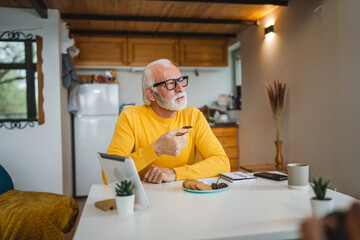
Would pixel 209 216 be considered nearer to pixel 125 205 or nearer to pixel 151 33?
pixel 125 205

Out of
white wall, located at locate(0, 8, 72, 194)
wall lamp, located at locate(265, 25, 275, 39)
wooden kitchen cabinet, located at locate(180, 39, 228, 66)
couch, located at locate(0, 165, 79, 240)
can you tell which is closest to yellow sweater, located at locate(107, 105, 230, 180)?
couch, located at locate(0, 165, 79, 240)

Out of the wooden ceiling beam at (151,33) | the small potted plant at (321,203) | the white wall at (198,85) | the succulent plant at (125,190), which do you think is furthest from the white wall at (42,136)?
the small potted plant at (321,203)

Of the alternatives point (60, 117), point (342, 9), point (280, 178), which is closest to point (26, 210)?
point (60, 117)

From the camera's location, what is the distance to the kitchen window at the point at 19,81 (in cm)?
335

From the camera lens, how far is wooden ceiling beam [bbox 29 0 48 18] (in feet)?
9.72

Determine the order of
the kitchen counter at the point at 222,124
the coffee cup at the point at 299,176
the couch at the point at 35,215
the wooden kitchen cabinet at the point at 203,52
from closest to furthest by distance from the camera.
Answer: the coffee cup at the point at 299,176 → the couch at the point at 35,215 → the kitchen counter at the point at 222,124 → the wooden kitchen cabinet at the point at 203,52

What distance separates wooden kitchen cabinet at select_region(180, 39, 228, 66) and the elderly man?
121 inches

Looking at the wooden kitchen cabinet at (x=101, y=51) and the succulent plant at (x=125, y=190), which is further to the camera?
the wooden kitchen cabinet at (x=101, y=51)

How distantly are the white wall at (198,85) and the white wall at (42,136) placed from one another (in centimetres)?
164

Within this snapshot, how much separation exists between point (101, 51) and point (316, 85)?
3.12 m

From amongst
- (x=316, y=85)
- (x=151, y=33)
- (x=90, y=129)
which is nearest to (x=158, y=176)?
(x=316, y=85)

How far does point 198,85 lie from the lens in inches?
212

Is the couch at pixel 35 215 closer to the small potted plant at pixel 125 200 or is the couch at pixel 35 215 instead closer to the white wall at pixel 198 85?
the small potted plant at pixel 125 200

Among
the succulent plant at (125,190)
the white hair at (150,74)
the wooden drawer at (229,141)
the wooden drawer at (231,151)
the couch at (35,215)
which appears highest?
the white hair at (150,74)
